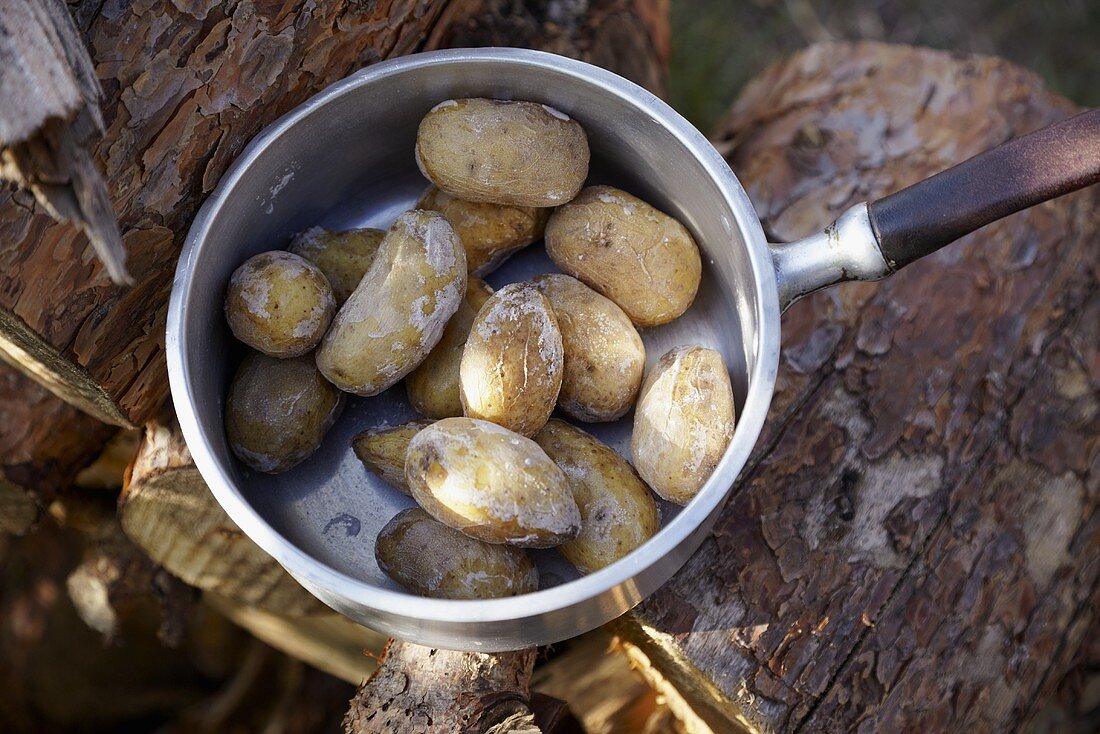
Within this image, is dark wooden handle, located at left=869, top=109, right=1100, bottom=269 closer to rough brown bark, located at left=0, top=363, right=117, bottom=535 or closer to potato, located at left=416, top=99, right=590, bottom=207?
potato, located at left=416, top=99, right=590, bottom=207

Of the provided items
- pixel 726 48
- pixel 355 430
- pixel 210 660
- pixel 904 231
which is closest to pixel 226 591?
pixel 355 430

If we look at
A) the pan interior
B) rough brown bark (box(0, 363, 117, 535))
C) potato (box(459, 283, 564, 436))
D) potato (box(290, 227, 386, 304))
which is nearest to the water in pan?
A: the pan interior

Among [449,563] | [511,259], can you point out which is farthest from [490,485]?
[511,259]

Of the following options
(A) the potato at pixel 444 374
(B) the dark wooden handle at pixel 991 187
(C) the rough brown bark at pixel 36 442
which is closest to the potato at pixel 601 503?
(A) the potato at pixel 444 374

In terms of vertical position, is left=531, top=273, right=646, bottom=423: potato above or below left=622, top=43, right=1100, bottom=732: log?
above

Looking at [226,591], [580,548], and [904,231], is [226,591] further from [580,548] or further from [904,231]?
[904,231]

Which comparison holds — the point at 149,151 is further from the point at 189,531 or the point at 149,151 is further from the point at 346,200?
the point at 189,531
